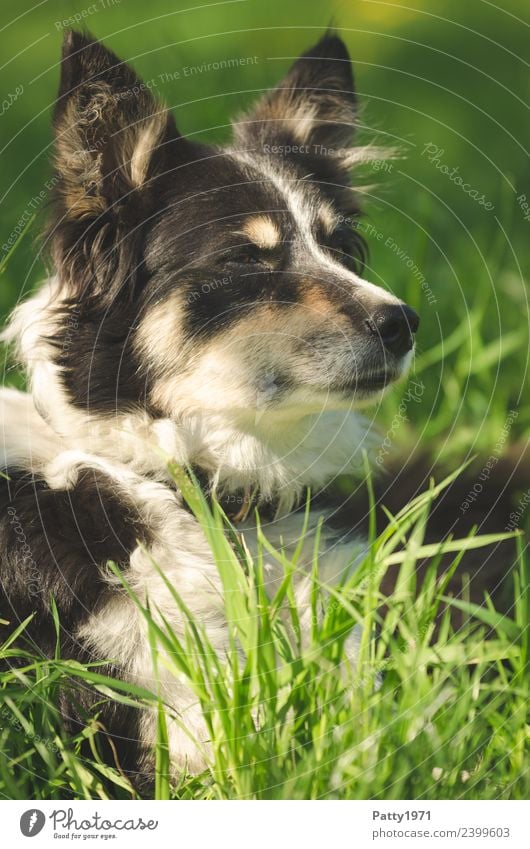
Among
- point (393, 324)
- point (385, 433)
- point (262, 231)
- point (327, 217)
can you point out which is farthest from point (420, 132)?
point (393, 324)

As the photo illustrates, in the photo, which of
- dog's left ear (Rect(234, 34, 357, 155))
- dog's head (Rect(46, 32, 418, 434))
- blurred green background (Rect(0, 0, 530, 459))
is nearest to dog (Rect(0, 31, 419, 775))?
dog's head (Rect(46, 32, 418, 434))

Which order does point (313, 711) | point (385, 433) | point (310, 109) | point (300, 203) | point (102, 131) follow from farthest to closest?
point (385, 433), point (310, 109), point (300, 203), point (102, 131), point (313, 711)

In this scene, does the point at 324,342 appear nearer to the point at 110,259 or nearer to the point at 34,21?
the point at 110,259

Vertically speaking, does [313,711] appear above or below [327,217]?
below

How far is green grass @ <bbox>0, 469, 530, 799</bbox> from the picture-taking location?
2.18 meters

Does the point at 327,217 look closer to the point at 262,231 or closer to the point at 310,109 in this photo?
the point at 262,231

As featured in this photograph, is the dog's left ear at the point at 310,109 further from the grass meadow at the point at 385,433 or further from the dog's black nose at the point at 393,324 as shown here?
the dog's black nose at the point at 393,324

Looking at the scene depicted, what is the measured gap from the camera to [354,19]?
4328 millimetres

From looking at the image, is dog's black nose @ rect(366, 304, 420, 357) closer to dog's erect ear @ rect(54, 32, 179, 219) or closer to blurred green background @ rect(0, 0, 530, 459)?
dog's erect ear @ rect(54, 32, 179, 219)

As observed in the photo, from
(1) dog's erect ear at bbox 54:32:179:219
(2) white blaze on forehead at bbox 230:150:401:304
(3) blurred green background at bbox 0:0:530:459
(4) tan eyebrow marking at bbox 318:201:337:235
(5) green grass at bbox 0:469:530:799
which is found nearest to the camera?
(5) green grass at bbox 0:469:530:799

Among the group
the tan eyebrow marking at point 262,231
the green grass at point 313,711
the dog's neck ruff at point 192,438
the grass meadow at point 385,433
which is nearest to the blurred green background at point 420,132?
the grass meadow at point 385,433

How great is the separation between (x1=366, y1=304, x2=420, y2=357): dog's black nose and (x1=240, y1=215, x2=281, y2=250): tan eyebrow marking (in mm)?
385

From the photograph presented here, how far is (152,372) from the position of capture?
2814mm

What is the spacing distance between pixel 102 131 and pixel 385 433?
1784 millimetres
